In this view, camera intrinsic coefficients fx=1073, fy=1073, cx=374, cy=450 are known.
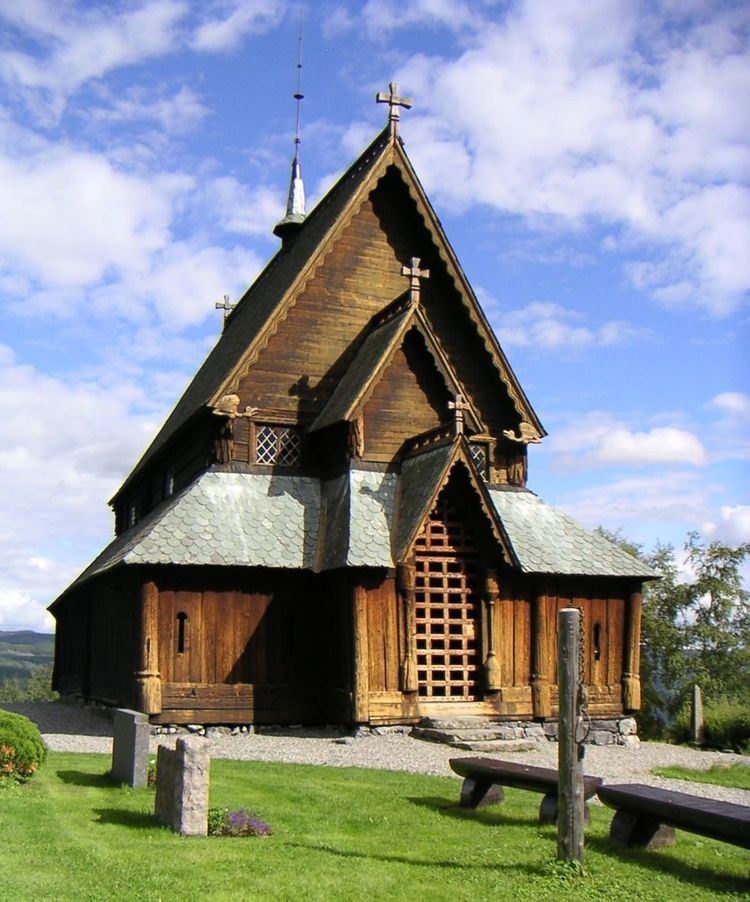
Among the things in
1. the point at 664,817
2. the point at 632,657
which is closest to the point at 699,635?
the point at 632,657

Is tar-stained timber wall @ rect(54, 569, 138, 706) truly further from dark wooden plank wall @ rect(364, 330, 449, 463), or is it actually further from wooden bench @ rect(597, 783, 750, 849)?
wooden bench @ rect(597, 783, 750, 849)

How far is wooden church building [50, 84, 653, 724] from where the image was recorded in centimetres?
1994

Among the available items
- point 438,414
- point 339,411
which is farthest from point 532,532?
point 339,411

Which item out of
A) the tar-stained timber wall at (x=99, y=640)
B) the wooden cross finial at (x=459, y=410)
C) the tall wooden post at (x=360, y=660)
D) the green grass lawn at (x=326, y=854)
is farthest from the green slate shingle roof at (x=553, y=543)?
the green grass lawn at (x=326, y=854)

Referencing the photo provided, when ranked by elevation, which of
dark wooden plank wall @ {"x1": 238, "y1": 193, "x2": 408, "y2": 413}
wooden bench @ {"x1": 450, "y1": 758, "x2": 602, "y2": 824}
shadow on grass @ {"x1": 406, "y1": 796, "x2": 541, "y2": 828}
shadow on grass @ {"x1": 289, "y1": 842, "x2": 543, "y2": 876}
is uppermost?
dark wooden plank wall @ {"x1": 238, "y1": 193, "x2": 408, "y2": 413}

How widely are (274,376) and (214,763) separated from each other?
33.6 ft

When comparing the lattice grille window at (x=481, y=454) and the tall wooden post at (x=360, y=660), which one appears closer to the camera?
the tall wooden post at (x=360, y=660)

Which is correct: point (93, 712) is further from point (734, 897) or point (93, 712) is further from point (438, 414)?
point (734, 897)

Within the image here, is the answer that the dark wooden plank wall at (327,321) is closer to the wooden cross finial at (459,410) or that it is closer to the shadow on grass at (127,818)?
the wooden cross finial at (459,410)

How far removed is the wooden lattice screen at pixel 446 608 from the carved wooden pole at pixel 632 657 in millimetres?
3585

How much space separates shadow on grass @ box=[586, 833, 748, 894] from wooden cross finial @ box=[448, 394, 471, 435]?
10779 millimetres

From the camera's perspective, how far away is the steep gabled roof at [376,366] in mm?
21656

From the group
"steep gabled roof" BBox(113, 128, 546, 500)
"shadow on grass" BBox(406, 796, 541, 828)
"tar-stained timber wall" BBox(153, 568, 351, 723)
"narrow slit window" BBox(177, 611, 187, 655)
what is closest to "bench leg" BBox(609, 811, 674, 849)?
"shadow on grass" BBox(406, 796, 541, 828)

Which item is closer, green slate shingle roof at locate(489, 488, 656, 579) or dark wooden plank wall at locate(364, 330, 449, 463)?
green slate shingle roof at locate(489, 488, 656, 579)
